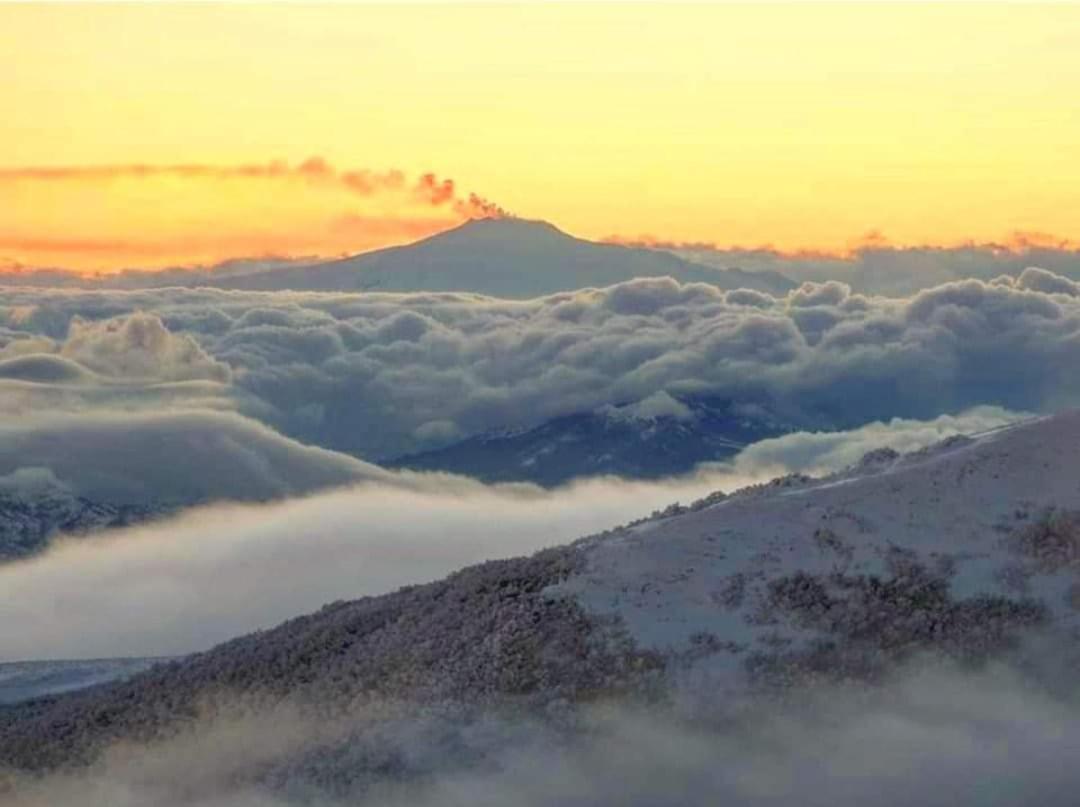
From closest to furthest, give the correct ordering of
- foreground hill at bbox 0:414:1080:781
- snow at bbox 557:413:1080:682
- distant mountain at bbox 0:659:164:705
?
foreground hill at bbox 0:414:1080:781 < snow at bbox 557:413:1080:682 < distant mountain at bbox 0:659:164:705

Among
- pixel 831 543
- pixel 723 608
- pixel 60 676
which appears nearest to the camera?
pixel 723 608

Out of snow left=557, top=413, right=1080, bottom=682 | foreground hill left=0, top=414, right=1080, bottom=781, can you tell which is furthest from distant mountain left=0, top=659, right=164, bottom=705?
snow left=557, top=413, right=1080, bottom=682

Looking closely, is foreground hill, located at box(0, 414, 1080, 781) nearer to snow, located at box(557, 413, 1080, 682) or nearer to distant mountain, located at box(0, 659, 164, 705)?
snow, located at box(557, 413, 1080, 682)

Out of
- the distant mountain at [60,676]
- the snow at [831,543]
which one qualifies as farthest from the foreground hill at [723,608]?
the distant mountain at [60,676]

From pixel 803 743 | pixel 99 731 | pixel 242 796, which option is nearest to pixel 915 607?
pixel 803 743

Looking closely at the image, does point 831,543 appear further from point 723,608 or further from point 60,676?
point 60,676

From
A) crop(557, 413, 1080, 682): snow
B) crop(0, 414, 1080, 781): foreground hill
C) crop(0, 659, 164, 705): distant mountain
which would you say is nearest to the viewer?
crop(0, 414, 1080, 781): foreground hill

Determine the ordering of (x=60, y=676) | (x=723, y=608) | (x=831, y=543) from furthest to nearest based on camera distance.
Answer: (x=60, y=676) → (x=831, y=543) → (x=723, y=608)

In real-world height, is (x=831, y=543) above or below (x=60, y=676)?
above

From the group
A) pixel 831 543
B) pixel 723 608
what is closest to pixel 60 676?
pixel 723 608
